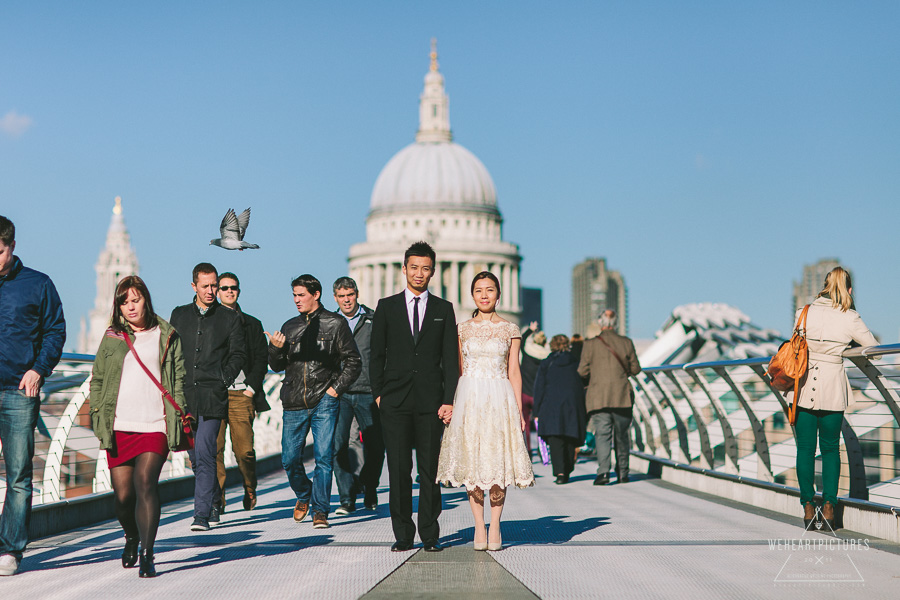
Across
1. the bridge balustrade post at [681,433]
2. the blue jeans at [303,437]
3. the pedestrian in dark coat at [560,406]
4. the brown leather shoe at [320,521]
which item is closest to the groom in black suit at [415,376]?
the brown leather shoe at [320,521]

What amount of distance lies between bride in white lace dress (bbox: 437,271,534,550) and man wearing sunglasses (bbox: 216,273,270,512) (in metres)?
2.81

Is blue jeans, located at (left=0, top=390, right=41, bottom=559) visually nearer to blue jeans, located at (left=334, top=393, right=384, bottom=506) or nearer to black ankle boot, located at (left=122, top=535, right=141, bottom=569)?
black ankle boot, located at (left=122, top=535, right=141, bottom=569)

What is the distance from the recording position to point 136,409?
737 centimetres

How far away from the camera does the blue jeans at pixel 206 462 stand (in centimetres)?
967

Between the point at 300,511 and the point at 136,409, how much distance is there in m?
3.08

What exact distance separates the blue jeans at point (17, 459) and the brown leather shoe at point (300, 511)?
113 inches

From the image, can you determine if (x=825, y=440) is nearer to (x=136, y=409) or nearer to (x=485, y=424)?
(x=485, y=424)

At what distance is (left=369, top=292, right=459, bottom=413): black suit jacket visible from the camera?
834cm

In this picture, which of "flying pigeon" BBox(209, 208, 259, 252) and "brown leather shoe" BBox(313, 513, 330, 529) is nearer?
"brown leather shoe" BBox(313, 513, 330, 529)

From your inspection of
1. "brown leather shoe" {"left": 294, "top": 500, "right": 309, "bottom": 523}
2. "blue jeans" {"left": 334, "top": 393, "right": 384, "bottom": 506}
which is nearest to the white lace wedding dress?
"brown leather shoe" {"left": 294, "top": 500, "right": 309, "bottom": 523}

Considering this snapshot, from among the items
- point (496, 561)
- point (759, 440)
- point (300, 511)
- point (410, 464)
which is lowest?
point (496, 561)

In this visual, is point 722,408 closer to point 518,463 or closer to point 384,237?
point 518,463

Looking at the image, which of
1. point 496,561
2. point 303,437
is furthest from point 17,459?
point 303,437

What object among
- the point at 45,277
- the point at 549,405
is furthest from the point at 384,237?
the point at 45,277
